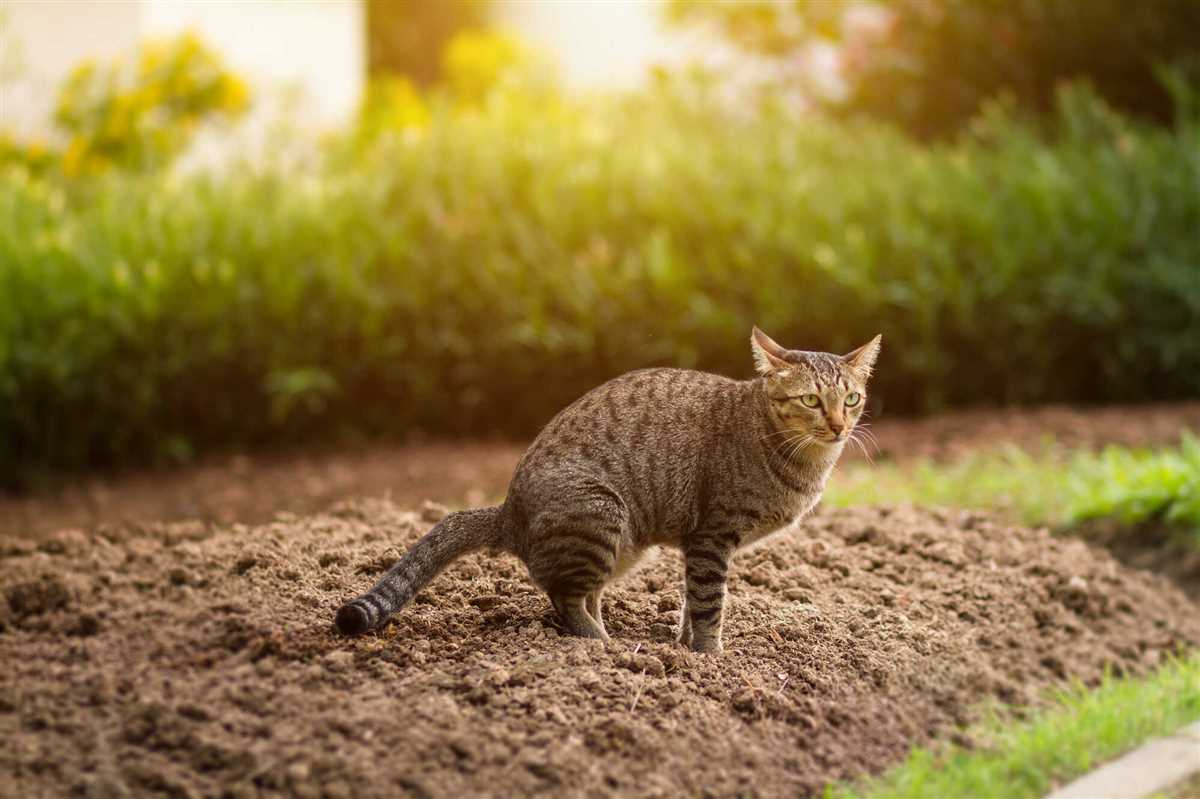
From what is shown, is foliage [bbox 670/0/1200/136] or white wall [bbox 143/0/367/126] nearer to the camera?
foliage [bbox 670/0/1200/136]

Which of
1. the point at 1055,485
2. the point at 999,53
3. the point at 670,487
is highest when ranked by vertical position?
the point at 999,53

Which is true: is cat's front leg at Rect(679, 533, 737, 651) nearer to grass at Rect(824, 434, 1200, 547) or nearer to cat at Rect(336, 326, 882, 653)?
cat at Rect(336, 326, 882, 653)

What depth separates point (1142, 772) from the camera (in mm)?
3883

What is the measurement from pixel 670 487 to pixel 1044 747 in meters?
1.34

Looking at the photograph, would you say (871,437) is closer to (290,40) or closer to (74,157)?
(74,157)

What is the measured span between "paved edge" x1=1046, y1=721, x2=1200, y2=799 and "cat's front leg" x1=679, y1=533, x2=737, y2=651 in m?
1.07

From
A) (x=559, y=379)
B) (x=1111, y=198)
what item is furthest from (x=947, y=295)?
(x=559, y=379)

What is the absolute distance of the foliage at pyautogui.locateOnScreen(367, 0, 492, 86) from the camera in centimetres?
2183

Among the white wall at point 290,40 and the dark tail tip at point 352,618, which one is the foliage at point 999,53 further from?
the dark tail tip at point 352,618

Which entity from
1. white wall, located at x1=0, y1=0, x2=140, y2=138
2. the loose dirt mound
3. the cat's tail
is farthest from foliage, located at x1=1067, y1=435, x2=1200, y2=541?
white wall, located at x1=0, y1=0, x2=140, y2=138

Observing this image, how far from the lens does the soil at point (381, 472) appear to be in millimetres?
7203

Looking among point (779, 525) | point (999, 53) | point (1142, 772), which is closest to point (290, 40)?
point (999, 53)

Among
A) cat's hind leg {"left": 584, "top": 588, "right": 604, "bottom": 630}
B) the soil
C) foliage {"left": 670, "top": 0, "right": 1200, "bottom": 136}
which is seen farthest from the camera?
foliage {"left": 670, "top": 0, "right": 1200, "bottom": 136}

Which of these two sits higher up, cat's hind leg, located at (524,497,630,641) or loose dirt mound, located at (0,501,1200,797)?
cat's hind leg, located at (524,497,630,641)
